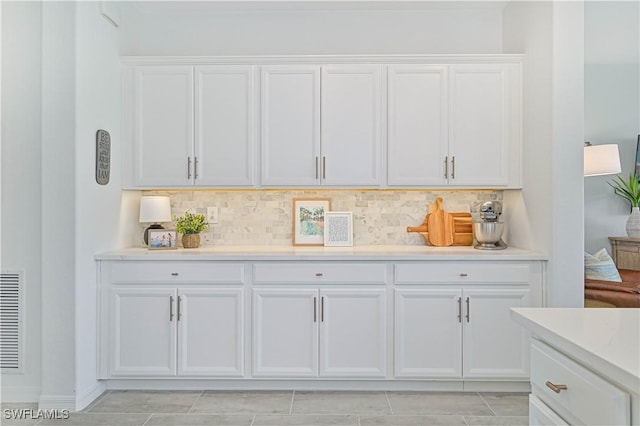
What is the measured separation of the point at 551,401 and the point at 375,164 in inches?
88.0

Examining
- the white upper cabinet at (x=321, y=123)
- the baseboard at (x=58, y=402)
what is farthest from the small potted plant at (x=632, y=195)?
the baseboard at (x=58, y=402)

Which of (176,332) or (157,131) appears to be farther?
(157,131)

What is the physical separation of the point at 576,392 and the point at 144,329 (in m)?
2.66

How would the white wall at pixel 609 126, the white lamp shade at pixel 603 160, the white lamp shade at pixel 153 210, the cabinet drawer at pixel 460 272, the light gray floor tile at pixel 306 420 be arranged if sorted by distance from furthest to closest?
the white wall at pixel 609 126 → the white lamp shade at pixel 603 160 → the white lamp shade at pixel 153 210 → the cabinet drawer at pixel 460 272 → the light gray floor tile at pixel 306 420

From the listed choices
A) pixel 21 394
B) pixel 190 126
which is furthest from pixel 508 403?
pixel 21 394

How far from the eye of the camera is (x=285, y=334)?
10.0ft

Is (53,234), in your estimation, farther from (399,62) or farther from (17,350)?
(399,62)

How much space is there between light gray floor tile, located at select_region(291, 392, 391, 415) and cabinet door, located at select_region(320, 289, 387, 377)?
131 millimetres

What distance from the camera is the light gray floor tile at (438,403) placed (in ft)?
9.24

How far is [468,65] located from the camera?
10.9 feet

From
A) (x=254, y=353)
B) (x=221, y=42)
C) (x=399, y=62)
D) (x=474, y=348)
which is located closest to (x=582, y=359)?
(x=474, y=348)

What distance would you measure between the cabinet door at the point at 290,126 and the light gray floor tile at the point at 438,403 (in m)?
1.56

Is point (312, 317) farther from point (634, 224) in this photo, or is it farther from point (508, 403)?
point (634, 224)

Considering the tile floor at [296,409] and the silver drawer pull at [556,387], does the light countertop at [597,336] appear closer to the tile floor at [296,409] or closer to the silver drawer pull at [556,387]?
the silver drawer pull at [556,387]
